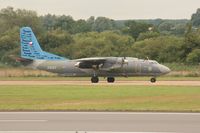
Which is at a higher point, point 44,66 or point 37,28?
point 37,28

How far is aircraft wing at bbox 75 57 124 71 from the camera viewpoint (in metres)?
59.1

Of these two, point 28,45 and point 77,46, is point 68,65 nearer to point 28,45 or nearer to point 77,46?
point 28,45

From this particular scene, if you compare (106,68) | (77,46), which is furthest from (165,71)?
(77,46)

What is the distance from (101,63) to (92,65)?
0.99 meters

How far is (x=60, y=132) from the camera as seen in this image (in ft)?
46.8

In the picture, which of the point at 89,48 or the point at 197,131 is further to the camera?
the point at 89,48

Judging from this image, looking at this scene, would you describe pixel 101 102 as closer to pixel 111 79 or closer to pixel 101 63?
pixel 111 79

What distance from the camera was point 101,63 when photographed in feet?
197

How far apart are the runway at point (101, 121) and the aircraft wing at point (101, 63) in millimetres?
38747

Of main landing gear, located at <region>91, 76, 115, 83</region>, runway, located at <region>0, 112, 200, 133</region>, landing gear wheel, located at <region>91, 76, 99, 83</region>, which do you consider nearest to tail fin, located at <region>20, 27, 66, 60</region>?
main landing gear, located at <region>91, 76, 115, 83</region>

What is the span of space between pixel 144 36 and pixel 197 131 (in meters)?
111

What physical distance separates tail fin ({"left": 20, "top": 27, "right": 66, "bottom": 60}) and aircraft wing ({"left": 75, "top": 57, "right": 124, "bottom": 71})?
12.9ft

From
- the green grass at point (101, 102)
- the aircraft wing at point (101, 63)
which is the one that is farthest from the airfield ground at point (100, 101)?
the aircraft wing at point (101, 63)

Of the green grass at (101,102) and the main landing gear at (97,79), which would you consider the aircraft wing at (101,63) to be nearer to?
the main landing gear at (97,79)
